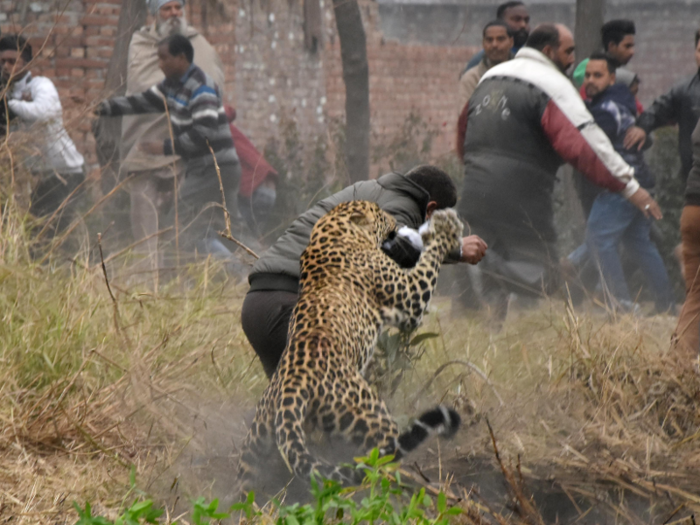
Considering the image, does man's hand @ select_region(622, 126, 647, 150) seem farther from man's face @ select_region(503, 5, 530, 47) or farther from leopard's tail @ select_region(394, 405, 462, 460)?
leopard's tail @ select_region(394, 405, 462, 460)

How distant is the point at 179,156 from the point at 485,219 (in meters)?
3.06

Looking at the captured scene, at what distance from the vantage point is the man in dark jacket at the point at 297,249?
12.3ft

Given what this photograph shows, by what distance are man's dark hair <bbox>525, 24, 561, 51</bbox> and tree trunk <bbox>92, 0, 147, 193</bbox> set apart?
3740 millimetres

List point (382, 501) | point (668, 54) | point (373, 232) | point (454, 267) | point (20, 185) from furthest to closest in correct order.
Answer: point (668, 54) < point (454, 267) < point (20, 185) < point (373, 232) < point (382, 501)

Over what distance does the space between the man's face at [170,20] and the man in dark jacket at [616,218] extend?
359 centimetres

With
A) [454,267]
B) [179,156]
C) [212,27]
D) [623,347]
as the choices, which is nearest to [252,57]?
[212,27]

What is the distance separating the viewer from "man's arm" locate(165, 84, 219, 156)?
Answer: 315 inches

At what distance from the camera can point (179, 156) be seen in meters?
8.22

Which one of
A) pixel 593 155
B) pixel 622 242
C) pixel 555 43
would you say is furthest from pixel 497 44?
pixel 622 242

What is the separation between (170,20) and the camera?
8.24m

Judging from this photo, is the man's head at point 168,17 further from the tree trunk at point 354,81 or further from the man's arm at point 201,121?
the tree trunk at point 354,81

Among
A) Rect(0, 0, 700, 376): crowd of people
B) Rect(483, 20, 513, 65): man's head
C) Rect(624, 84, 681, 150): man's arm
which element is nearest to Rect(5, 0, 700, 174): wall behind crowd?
Rect(0, 0, 700, 376): crowd of people

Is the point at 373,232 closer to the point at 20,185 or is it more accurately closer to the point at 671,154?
the point at 20,185

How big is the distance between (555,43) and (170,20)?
11.6 ft
